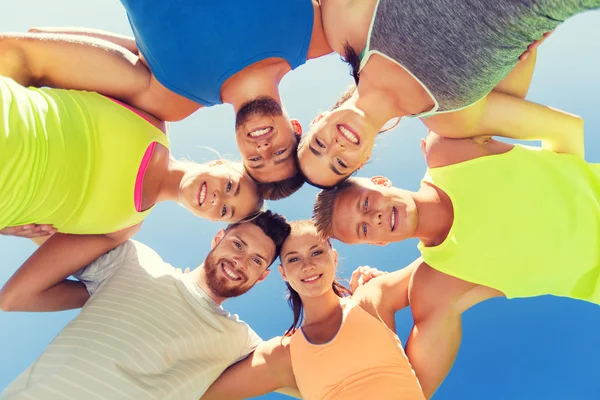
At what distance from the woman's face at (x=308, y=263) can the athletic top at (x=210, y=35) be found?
122 centimetres

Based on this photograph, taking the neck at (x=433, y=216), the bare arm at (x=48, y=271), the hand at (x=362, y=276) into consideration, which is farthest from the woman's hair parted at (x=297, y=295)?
the bare arm at (x=48, y=271)

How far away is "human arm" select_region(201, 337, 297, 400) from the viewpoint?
289cm

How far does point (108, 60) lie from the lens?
2285 mm

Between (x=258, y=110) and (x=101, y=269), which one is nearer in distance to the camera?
(x=258, y=110)

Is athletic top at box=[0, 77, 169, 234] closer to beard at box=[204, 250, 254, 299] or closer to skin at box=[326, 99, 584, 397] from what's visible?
beard at box=[204, 250, 254, 299]

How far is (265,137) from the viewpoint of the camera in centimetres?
221

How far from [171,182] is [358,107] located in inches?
48.3

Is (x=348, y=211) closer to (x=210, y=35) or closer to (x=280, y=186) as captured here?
(x=280, y=186)

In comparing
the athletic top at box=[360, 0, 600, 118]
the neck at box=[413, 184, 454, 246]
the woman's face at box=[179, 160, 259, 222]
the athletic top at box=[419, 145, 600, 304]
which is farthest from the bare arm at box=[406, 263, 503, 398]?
the woman's face at box=[179, 160, 259, 222]

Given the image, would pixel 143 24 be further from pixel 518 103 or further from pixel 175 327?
pixel 518 103

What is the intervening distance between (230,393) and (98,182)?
1639mm

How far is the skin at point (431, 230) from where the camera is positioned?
2.64 m

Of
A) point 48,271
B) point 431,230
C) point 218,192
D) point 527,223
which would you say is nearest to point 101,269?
point 48,271

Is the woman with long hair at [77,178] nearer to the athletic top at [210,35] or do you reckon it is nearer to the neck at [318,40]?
the athletic top at [210,35]
